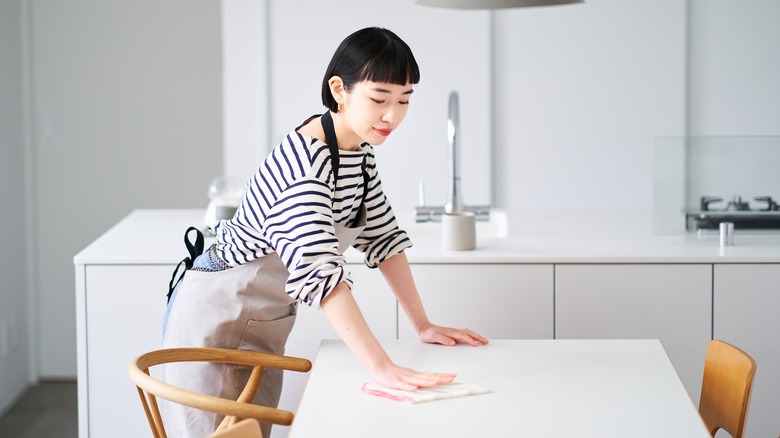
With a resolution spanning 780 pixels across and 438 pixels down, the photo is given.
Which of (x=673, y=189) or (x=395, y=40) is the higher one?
(x=395, y=40)

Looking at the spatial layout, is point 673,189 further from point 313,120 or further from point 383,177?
point 383,177

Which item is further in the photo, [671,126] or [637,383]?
[671,126]

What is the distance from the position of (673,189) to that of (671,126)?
141 centimetres

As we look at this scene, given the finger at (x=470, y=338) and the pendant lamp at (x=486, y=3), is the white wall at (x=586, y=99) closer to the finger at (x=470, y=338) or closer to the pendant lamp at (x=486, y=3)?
the pendant lamp at (x=486, y=3)

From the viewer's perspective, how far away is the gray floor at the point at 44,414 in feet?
10.4

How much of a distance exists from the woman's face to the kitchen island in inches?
26.1

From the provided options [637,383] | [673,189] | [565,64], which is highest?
[565,64]

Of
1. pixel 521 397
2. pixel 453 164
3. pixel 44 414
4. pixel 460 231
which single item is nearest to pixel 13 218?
pixel 44 414

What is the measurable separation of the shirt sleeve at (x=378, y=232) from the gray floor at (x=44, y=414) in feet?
5.94

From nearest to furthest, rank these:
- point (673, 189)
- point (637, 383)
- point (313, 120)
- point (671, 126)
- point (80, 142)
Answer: point (637, 383), point (313, 120), point (673, 189), point (671, 126), point (80, 142)

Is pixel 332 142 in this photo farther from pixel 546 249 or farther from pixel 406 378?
pixel 546 249

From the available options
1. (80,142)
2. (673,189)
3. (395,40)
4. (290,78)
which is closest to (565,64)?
(290,78)

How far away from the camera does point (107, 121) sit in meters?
3.99

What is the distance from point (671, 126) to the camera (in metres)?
3.69
